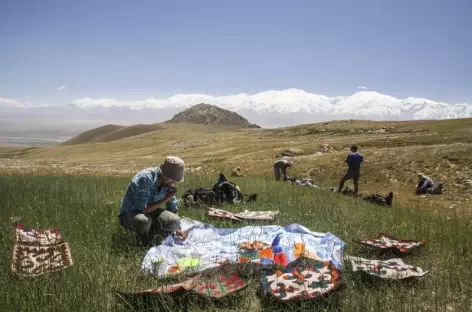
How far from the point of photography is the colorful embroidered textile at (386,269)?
15.9 feet

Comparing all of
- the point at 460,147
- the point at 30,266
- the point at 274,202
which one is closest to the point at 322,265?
the point at 30,266

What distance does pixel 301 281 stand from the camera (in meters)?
4.63

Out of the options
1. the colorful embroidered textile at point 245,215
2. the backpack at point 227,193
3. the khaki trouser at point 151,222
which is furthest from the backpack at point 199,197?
the khaki trouser at point 151,222

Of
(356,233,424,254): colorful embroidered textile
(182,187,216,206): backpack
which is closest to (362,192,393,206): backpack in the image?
(182,187,216,206): backpack

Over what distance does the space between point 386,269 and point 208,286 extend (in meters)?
2.38

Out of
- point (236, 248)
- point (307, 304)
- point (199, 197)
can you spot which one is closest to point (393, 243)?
point (236, 248)

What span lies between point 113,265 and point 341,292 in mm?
2829

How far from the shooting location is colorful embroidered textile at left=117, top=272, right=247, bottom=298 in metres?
4.03

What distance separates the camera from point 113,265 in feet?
16.3

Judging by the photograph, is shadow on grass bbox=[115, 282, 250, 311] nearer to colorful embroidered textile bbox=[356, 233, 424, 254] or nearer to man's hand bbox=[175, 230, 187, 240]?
man's hand bbox=[175, 230, 187, 240]

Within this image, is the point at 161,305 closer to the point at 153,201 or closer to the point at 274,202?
the point at 153,201

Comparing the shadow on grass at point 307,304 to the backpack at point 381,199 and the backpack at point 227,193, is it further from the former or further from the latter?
the backpack at point 381,199

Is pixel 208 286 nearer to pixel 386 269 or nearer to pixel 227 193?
pixel 386 269

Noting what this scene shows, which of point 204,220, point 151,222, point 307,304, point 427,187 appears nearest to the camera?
point 307,304
